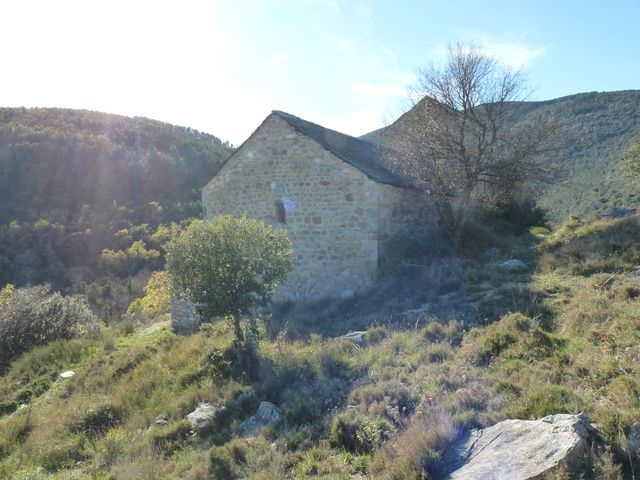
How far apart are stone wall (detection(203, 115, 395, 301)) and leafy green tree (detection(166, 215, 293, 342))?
3.71 m

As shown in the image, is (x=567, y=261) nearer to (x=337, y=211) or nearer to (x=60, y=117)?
(x=337, y=211)

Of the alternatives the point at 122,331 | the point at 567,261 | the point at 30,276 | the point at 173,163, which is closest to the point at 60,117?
the point at 173,163

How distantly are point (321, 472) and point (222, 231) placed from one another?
16.6ft

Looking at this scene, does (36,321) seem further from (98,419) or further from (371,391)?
(371,391)

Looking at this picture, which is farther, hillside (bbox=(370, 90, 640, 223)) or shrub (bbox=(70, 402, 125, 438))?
hillside (bbox=(370, 90, 640, 223))

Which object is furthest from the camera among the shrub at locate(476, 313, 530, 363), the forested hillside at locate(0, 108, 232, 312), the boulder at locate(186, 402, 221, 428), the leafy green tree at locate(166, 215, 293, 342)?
the forested hillside at locate(0, 108, 232, 312)

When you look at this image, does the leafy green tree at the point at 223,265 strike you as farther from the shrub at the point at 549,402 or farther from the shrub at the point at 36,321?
the shrub at the point at 36,321

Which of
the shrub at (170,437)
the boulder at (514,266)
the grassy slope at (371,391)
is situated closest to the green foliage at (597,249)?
the grassy slope at (371,391)

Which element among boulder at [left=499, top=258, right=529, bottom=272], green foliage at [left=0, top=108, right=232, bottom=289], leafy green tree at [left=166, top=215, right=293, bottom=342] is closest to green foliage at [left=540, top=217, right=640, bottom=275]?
boulder at [left=499, top=258, right=529, bottom=272]

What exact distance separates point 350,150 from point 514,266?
5.85 metres

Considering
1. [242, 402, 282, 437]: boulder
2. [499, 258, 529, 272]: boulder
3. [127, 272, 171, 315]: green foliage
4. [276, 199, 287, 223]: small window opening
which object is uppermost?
[276, 199, 287, 223]: small window opening

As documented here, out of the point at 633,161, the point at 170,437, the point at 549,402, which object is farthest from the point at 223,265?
the point at 633,161

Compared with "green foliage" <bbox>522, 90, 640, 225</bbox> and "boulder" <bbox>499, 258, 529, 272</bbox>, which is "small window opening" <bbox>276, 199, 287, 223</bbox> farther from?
"green foliage" <bbox>522, 90, 640, 225</bbox>

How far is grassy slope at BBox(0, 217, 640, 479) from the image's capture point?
5.01m
